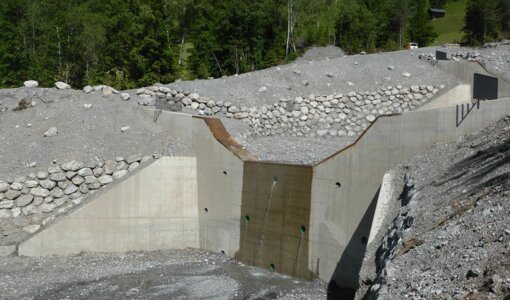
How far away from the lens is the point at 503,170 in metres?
7.55

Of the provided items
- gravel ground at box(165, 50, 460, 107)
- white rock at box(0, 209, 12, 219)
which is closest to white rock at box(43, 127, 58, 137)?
white rock at box(0, 209, 12, 219)

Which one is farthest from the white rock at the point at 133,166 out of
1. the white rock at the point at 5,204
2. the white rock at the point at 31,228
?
the white rock at the point at 5,204

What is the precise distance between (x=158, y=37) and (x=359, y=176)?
19896mm

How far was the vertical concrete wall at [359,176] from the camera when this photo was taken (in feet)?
37.2

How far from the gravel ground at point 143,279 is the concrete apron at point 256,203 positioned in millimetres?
527

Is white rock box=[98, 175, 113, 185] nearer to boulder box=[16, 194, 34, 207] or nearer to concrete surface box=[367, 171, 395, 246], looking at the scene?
boulder box=[16, 194, 34, 207]

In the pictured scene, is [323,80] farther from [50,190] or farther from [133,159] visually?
[50,190]

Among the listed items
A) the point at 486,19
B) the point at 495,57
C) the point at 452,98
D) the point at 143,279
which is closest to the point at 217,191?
the point at 143,279

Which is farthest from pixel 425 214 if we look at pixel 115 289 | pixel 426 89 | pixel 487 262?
pixel 426 89

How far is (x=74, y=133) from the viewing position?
723 inches

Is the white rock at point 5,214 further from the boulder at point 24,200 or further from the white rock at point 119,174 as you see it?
the white rock at point 119,174

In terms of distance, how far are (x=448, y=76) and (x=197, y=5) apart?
69.3 ft

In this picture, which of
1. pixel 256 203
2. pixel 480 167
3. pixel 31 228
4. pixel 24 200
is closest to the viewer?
pixel 480 167

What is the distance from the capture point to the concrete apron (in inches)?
488
